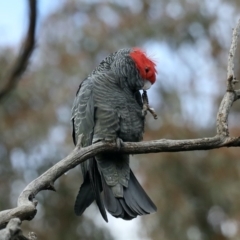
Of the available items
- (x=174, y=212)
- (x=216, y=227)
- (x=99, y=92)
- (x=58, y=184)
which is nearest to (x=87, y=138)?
(x=99, y=92)

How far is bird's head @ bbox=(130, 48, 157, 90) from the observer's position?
11.4ft

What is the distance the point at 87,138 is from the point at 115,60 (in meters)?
0.56

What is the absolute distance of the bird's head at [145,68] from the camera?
11.4 feet

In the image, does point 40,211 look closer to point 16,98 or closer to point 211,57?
point 16,98

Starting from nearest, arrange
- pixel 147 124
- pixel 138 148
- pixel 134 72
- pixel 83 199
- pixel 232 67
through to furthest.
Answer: pixel 138 148
pixel 232 67
pixel 83 199
pixel 134 72
pixel 147 124

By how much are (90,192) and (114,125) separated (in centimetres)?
41

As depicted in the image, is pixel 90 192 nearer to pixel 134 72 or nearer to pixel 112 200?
pixel 112 200

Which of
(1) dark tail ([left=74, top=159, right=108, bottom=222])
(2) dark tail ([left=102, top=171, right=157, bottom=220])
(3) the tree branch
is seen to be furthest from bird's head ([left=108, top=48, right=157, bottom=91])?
(3) the tree branch

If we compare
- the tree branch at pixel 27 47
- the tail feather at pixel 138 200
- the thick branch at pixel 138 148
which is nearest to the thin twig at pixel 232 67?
the thick branch at pixel 138 148

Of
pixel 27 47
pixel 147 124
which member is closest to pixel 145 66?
pixel 27 47

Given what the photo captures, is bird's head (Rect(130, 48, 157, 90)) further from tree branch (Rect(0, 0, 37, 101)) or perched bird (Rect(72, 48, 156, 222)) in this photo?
tree branch (Rect(0, 0, 37, 101))

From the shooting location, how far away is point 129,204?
3199 millimetres

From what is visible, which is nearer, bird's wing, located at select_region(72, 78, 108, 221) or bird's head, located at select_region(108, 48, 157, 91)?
bird's wing, located at select_region(72, 78, 108, 221)

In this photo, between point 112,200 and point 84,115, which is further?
point 84,115
